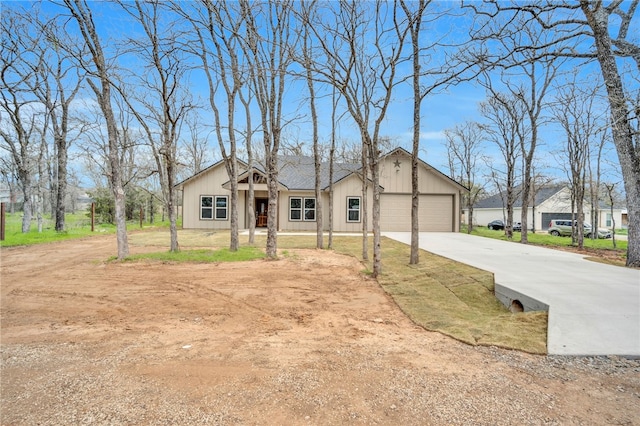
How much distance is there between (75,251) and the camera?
11.5m

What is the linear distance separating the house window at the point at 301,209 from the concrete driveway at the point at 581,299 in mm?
13908

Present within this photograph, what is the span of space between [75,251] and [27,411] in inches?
440

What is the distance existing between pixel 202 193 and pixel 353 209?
10001mm

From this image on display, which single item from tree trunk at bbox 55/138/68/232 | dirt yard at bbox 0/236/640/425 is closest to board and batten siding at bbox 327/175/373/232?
dirt yard at bbox 0/236/640/425

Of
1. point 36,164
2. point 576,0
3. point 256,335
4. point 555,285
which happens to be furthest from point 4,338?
point 36,164

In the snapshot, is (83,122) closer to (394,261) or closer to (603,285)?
(394,261)

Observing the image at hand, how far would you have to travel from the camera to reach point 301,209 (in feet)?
69.9

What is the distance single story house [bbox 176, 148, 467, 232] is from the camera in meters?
20.9

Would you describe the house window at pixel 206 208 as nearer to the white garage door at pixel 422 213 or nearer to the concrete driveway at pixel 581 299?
the white garage door at pixel 422 213

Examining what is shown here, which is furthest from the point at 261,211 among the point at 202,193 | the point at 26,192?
the point at 26,192

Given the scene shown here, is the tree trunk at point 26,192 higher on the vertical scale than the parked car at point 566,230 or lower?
higher

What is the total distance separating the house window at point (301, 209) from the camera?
21.3 m

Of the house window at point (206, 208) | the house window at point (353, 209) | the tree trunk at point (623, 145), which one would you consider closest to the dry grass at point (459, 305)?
the tree trunk at point (623, 145)

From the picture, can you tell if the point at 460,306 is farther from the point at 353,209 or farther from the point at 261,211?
the point at 261,211
